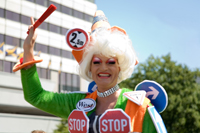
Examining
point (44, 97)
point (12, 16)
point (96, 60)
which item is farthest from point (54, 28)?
point (96, 60)

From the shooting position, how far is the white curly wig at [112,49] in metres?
3.36

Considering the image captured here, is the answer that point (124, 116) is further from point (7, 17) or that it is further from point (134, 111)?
point (7, 17)

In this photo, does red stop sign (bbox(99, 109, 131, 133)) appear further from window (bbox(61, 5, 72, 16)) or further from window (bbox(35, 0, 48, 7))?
window (bbox(61, 5, 72, 16))

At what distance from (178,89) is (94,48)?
19.4 m

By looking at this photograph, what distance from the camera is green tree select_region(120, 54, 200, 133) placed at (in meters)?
21.5

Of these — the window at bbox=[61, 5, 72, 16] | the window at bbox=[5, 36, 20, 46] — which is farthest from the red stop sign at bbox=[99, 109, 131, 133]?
the window at bbox=[61, 5, 72, 16]

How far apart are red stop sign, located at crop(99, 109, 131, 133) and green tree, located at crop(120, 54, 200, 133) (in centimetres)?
1868

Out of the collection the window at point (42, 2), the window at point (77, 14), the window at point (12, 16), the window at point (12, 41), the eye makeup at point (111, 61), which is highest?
the window at point (42, 2)

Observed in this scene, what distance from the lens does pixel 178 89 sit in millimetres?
21953

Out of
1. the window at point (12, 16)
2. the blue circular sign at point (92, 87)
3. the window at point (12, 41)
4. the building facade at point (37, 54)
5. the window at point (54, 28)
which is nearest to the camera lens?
the blue circular sign at point (92, 87)

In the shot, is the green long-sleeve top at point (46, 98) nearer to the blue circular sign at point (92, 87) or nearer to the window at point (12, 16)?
the blue circular sign at point (92, 87)

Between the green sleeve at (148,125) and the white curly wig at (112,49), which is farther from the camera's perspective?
the white curly wig at (112,49)

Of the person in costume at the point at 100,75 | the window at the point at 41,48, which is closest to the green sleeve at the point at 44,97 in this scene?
the person in costume at the point at 100,75

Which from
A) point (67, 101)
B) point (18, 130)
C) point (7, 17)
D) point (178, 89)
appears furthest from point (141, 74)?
point (67, 101)
